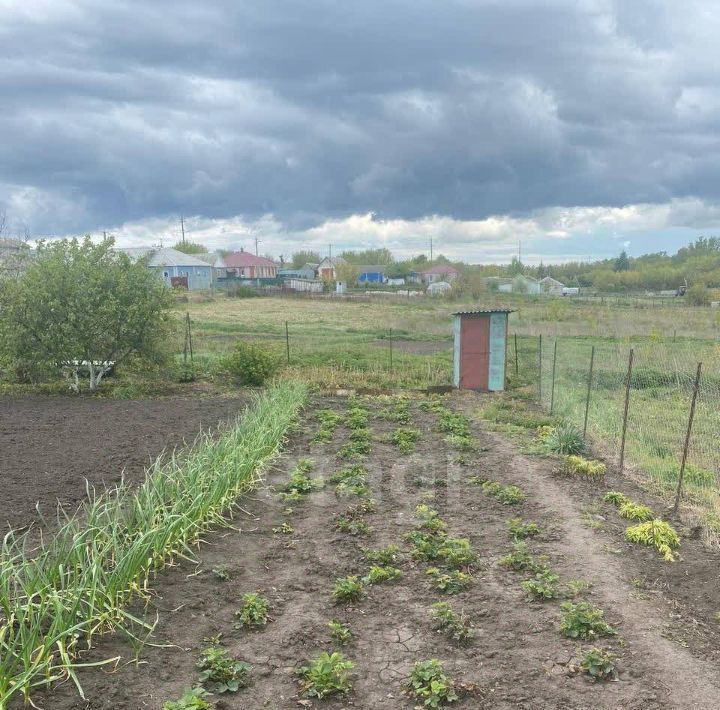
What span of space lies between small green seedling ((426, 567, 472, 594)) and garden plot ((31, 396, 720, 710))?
0.04ft

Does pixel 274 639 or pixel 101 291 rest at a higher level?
pixel 101 291

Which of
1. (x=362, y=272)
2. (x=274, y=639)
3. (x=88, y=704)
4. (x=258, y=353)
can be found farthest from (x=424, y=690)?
(x=362, y=272)

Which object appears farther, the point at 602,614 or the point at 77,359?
the point at 77,359

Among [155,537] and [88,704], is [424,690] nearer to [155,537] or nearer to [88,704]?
[88,704]

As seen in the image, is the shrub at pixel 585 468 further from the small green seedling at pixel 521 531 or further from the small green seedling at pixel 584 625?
the small green seedling at pixel 584 625

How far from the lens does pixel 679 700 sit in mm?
3602

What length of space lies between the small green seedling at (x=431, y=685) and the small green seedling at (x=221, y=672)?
2.96ft

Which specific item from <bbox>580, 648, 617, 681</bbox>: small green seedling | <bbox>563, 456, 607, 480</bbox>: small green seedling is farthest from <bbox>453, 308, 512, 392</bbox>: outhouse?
<bbox>580, 648, 617, 681</bbox>: small green seedling

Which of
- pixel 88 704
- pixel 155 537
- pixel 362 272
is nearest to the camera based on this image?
pixel 88 704

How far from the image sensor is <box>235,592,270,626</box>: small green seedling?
4.33 metres

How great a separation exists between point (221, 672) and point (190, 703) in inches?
15.8

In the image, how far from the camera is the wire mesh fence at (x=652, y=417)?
789 centimetres

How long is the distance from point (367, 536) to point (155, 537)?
6.42 ft

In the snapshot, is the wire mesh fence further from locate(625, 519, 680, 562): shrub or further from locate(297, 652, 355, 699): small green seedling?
locate(297, 652, 355, 699): small green seedling
